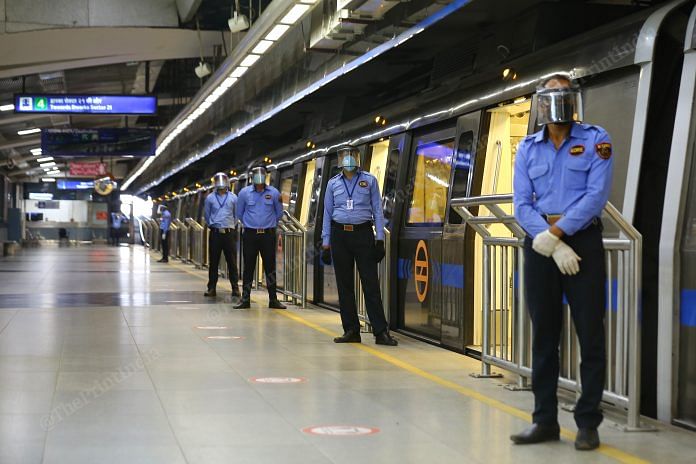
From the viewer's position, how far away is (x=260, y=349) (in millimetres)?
8062

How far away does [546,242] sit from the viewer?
Answer: 4.46 meters

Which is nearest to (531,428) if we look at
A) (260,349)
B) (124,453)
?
(124,453)

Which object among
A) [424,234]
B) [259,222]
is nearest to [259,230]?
[259,222]

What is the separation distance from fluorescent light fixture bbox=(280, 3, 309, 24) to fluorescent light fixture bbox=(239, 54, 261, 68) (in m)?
1.98

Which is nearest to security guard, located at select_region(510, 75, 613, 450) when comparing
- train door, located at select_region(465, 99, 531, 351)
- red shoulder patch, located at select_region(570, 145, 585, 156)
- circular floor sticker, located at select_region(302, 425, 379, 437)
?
red shoulder patch, located at select_region(570, 145, 585, 156)

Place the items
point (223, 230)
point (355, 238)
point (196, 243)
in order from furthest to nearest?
point (196, 243)
point (223, 230)
point (355, 238)

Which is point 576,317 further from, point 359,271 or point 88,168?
point 88,168

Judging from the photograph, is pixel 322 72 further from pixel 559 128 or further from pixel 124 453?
pixel 124 453

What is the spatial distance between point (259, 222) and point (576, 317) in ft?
25.6

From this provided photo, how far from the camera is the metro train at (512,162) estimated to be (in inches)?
195

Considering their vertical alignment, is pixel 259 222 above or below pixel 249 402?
above

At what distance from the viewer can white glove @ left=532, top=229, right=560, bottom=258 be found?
4.45 metres

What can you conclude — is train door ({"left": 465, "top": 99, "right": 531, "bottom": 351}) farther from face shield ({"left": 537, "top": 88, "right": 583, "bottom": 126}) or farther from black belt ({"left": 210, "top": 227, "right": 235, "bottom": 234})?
black belt ({"left": 210, "top": 227, "right": 235, "bottom": 234})

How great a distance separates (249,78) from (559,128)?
40.6 feet
